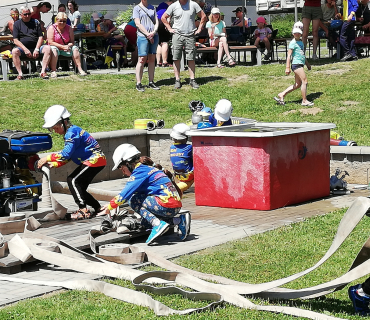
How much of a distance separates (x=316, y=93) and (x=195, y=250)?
9.20 meters

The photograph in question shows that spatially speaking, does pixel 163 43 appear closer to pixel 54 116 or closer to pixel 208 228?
pixel 54 116

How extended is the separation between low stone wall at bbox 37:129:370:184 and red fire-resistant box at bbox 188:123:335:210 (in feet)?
3.19

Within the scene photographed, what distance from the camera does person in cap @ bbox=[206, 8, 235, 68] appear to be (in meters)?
19.7

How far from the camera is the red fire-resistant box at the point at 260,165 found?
9578 millimetres

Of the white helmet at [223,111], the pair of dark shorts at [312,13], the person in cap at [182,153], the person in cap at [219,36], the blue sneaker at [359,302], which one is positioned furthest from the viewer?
the person in cap at [219,36]

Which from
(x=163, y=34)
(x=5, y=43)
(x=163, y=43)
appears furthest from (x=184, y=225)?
(x=5, y=43)

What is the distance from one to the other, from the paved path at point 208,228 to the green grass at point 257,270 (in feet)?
0.83

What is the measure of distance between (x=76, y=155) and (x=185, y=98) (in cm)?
737

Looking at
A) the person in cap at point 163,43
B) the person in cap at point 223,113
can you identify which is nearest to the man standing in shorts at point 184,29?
the person in cap at point 163,43

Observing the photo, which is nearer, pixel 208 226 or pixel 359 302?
pixel 359 302

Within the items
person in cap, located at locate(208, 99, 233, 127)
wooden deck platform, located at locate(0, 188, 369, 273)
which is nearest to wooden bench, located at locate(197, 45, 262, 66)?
person in cap, located at locate(208, 99, 233, 127)

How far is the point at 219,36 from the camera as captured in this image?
2017 cm

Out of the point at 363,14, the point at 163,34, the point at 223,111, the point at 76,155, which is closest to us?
the point at 76,155

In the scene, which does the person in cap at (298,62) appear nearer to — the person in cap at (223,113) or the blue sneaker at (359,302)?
the person in cap at (223,113)
